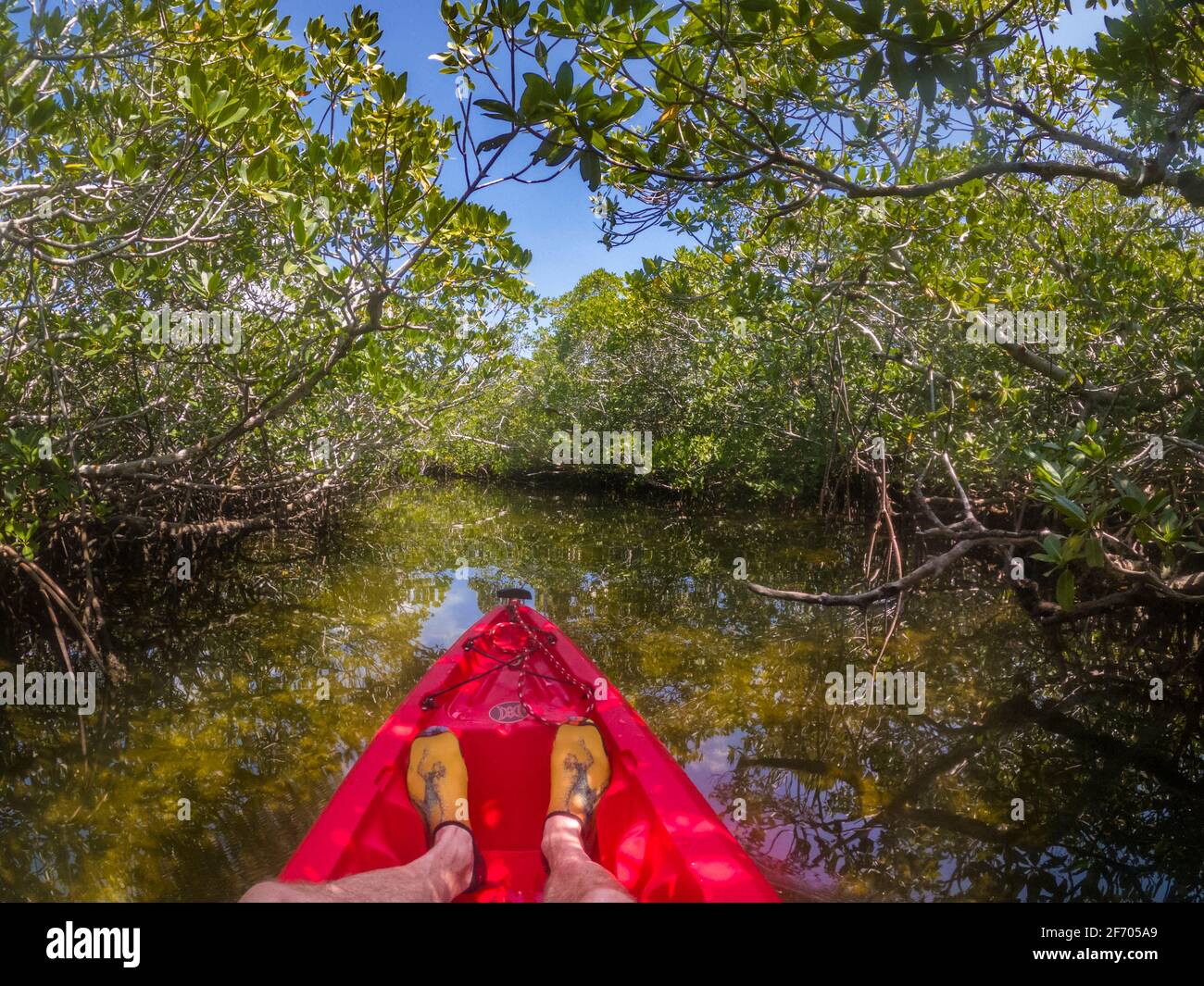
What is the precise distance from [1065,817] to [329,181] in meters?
5.02

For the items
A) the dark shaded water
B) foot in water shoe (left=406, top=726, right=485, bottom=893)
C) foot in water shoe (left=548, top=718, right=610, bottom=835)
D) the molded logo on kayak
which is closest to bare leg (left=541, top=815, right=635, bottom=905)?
foot in water shoe (left=548, top=718, right=610, bottom=835)

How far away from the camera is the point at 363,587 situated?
799 centimetres

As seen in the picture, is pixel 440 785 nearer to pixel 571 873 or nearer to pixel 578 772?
pixel 578 772

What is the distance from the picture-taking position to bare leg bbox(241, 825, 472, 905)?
1769 millimetres

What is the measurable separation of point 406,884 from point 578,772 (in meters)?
0.93

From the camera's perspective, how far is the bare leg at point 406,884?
69.6 inches

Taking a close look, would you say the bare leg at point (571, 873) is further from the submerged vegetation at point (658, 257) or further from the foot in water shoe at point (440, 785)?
the submerged vegetation at point (658, 257)

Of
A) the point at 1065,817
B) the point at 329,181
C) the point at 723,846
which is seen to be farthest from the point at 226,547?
the point at 1065,817

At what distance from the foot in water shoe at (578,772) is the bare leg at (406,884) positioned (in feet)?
1.37

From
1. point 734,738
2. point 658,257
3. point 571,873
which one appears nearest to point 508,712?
point 571,873

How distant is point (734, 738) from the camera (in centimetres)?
427
